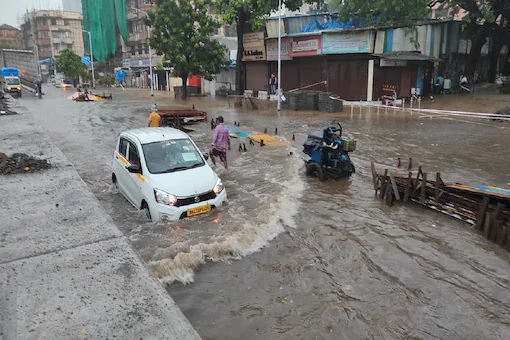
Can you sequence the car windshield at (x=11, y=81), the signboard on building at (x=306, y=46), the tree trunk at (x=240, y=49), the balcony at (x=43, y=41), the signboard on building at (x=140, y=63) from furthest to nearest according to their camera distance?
the balcony at (x=43, y=41), the signboard on building at (x=140, y=63), the car windshield at (x=11, y=81), the tree trunk at (x=240, y=49), the signboard on building at (x=306, y=46)

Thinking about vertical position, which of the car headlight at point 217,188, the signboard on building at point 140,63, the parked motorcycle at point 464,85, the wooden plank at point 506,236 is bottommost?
the wooden plank at point 506,236

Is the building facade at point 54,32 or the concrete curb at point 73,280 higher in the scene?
the building facade at point 54,32

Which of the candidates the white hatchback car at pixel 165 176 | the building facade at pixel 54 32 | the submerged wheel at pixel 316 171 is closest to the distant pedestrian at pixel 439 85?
the submerged wheel at pixel 316 171

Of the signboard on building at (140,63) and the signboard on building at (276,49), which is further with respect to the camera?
the signboard on building at (140,63)

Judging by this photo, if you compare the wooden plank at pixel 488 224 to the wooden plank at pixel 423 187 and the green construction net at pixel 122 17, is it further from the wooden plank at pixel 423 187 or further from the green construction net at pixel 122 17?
the green construction net at pixel 122 17

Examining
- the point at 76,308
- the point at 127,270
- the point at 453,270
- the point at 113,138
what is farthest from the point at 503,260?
the point at 113,138

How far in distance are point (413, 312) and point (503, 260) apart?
2.41 meters

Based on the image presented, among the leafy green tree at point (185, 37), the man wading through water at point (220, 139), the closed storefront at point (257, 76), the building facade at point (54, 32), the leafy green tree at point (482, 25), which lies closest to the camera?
the man wading through water at point (220, 139)

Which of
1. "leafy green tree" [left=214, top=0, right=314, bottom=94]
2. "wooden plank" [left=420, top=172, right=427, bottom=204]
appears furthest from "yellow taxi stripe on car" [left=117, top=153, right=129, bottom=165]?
"leafy green tree" [left=214, top=0, right=314, bottom=94]

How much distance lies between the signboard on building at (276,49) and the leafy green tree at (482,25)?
35.4 ft

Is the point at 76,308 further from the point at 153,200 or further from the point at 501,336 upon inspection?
the point at 501,336

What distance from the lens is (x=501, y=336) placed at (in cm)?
473

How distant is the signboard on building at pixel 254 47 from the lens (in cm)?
3578

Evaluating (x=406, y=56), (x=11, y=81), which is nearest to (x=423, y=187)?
(x=406, y=56)
